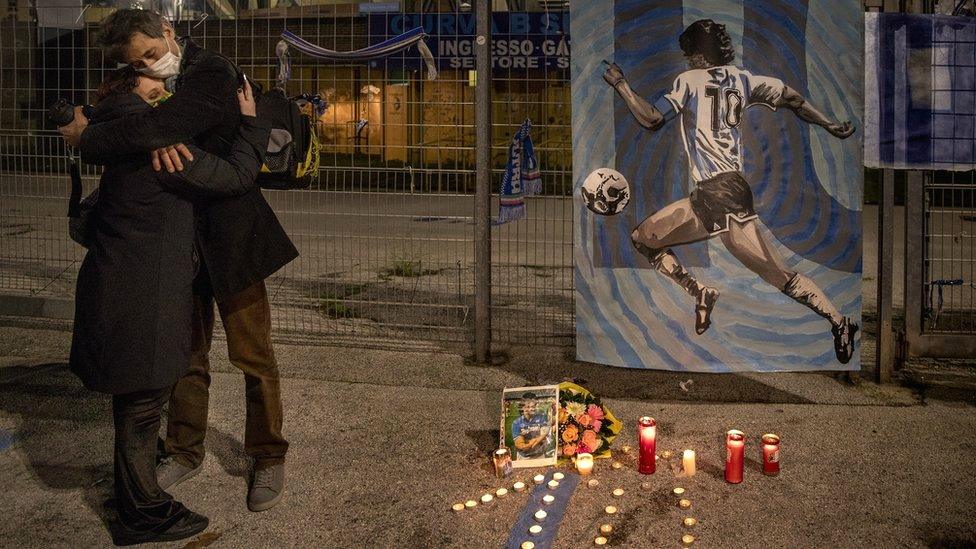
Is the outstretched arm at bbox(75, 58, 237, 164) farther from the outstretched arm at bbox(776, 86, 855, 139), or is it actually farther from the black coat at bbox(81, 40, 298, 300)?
the outstretched arm at bbox(776, 86, 855, 139)

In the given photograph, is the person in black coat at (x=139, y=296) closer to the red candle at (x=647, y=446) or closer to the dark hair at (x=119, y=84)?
the dark hair at (x=119, y=84)

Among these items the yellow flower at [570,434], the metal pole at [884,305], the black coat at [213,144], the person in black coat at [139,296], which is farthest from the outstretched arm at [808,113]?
the person in black coat at [139,296]

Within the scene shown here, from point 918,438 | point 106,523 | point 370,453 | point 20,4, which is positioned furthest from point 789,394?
point 20,4

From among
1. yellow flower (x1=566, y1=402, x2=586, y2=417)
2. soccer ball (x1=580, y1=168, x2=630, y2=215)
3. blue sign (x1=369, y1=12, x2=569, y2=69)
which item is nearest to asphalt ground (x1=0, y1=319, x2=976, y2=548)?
yellow flower (x1=566, y1=402, x2=586, y2=417)

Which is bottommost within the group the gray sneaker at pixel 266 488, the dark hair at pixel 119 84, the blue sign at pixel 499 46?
the gray sneaker at pixel 266 488

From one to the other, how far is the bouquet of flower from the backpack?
1.75 metres

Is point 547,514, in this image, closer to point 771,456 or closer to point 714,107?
point 771,456

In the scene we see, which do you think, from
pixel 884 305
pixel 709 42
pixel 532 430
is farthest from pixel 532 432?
pixel 884 305

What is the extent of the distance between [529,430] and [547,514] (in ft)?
2.04

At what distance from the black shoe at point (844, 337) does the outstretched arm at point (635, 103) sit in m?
1.60

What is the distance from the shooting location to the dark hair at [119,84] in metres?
3.78

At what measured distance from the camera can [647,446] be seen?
4488 millimetres

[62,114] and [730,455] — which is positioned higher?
[62,114]

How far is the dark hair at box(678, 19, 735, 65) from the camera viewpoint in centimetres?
536
